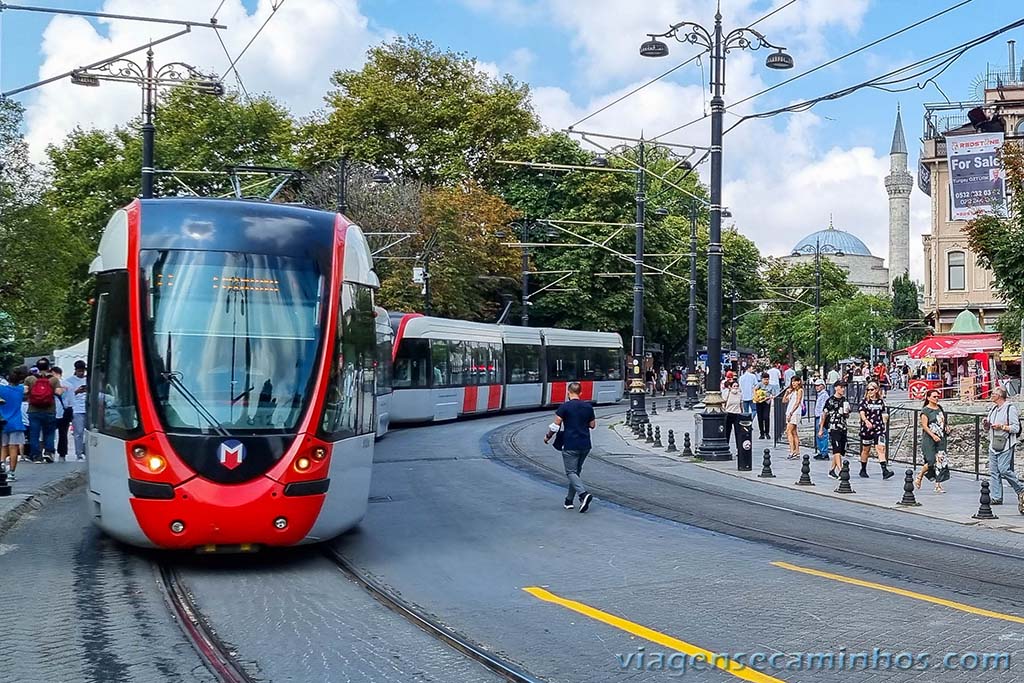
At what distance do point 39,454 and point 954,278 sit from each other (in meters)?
48.2

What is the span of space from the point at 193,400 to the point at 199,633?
8.59 feet

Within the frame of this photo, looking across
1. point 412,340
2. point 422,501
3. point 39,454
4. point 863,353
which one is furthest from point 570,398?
point 863,353

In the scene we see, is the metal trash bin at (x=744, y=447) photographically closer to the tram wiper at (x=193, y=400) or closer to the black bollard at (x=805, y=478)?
the black bollard at (x=805, y=478)

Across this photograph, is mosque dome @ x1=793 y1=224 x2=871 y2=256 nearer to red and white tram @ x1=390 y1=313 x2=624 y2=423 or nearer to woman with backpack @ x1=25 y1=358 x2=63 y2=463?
red and white tram @ x1=390 y1=313 x2=624 y2=423

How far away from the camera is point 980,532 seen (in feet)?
45.5

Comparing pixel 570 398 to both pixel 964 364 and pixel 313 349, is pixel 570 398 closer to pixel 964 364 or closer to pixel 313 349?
pixel 313 349

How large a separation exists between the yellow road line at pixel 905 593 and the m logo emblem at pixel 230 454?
16.1 ft

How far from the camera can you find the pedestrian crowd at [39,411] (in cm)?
1758

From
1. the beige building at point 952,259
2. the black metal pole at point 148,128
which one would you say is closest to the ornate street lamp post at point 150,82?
the black metal pole at point 148,128

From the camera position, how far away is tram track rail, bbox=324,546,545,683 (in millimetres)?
7156

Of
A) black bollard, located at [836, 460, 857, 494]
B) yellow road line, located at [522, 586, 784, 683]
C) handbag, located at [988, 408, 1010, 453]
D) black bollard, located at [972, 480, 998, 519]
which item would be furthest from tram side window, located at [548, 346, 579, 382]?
yellow road line, located at [522, 586, 784, 683]

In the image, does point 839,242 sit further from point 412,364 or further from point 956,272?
point 412,364

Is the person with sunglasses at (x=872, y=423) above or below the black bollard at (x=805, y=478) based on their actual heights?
above

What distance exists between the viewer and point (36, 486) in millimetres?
16672
